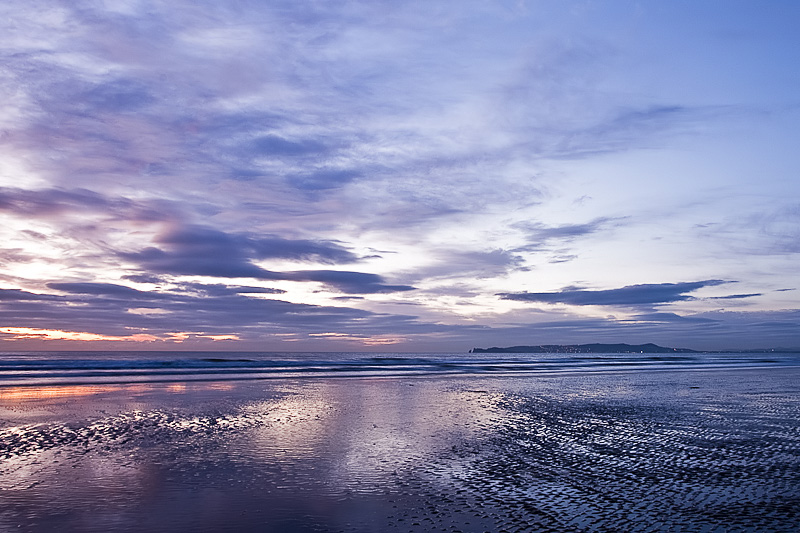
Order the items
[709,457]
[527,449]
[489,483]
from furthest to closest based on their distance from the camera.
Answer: [527,449]
[709,457]
[489,483]

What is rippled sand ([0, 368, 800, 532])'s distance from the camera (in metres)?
6.24

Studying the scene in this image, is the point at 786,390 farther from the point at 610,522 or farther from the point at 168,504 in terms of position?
the point at 168,504

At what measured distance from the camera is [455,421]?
13797 millimetres

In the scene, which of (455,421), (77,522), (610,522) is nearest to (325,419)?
(455,421)

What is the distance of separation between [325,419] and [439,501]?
26.2 ft

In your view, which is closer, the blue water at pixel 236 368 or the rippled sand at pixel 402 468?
the rippled sand at pixel 402 468

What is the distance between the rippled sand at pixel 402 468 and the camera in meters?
6.24

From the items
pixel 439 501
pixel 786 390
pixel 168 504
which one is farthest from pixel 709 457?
pixel 786 390

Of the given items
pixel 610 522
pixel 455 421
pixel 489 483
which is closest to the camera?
pixel 610 522

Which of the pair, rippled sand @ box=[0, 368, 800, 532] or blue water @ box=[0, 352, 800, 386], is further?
blue water @ box=[0, 352, 800, 386]

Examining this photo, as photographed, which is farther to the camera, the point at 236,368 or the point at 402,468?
the point at 236,368

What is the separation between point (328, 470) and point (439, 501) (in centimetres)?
245

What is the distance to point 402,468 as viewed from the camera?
28.5 feet

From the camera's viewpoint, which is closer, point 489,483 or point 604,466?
point 489,483
